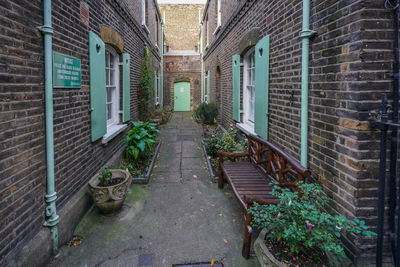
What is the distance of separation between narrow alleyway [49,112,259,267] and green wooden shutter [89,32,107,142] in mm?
1269

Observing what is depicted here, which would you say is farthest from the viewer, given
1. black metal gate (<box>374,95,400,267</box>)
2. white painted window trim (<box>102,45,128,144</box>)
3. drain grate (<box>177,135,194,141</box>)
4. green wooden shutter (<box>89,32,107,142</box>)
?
drain grate (<box>177,135,194,141</box>)

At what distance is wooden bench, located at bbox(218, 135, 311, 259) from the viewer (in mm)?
2926

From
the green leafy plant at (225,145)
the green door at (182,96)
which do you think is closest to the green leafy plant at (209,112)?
the green leafy plant at (225,145)

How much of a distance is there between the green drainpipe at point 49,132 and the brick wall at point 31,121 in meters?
0.05

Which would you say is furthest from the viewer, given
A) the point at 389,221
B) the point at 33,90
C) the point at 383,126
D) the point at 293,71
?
the point at 293,71

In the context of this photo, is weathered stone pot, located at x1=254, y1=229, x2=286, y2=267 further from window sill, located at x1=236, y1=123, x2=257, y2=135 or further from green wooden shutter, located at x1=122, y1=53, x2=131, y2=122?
green wooden shutter, located at x1=122, y1=53, x2=131, y2=122

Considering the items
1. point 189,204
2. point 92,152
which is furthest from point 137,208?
point 92,152

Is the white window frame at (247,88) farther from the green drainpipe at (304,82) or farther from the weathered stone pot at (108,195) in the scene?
the weathered stone pot at (108,195)

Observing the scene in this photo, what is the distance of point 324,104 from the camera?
9.15 feet

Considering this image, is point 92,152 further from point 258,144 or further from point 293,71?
point 293,71

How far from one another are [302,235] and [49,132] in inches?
105

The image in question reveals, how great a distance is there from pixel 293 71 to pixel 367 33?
1.37 meters

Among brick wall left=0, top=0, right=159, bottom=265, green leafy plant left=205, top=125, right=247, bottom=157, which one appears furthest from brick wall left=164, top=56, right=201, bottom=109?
brick wall left=0, top=0, right=159, bottom=265

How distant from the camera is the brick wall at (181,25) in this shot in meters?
24.2
